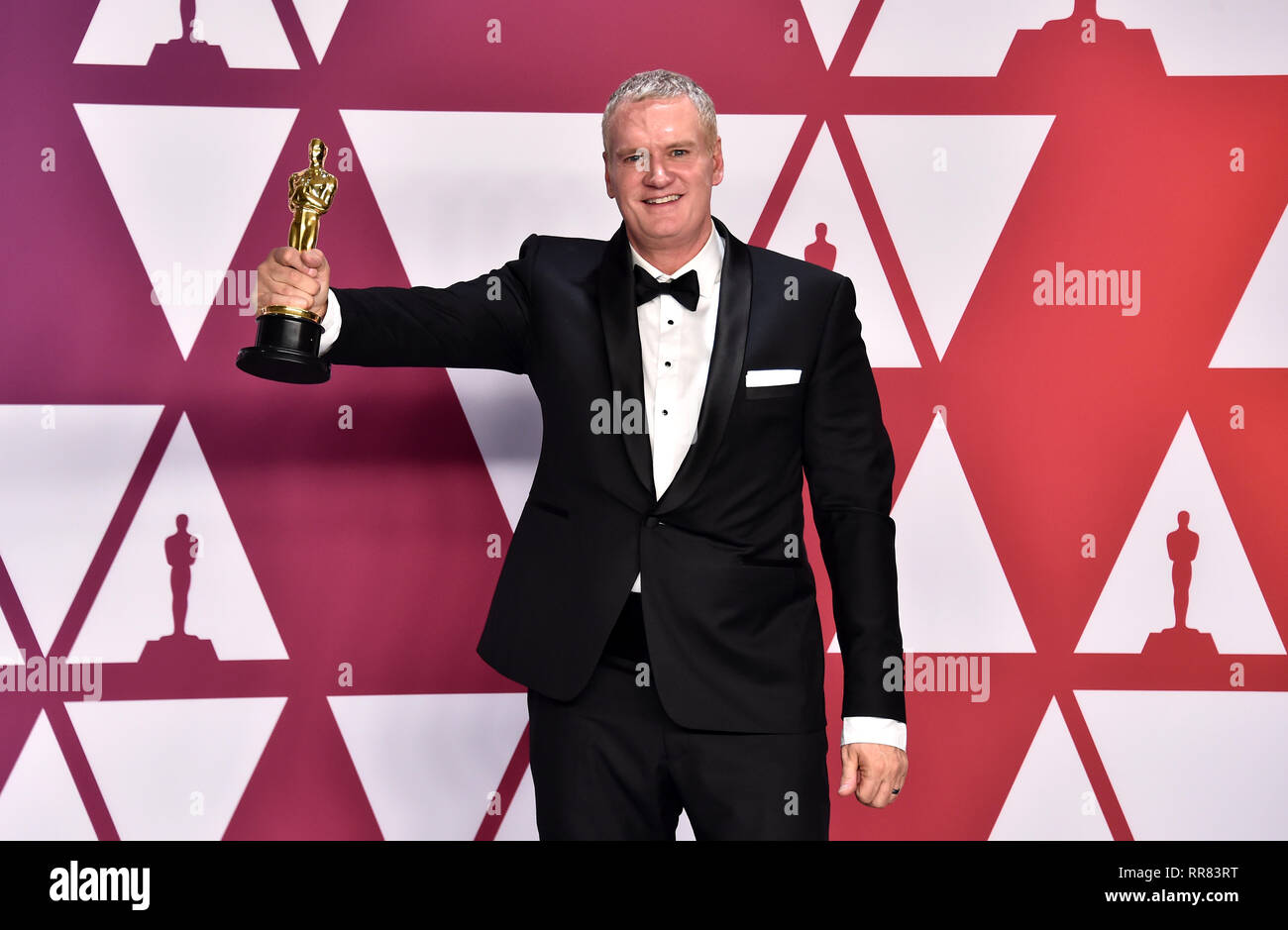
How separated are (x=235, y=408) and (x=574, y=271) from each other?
3.76 feet

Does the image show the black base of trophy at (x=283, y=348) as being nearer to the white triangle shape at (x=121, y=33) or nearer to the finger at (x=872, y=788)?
the finger at (x=872, y=788)

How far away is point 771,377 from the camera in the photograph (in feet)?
5.73

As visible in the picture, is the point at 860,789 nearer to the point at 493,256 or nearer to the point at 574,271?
the point at 574,271

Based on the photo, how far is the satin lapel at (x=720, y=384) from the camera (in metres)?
1.71

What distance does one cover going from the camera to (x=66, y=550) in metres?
2.54

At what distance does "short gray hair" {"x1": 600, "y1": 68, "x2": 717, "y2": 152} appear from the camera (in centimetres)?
174

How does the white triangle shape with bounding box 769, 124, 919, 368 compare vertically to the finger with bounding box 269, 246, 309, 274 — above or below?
above

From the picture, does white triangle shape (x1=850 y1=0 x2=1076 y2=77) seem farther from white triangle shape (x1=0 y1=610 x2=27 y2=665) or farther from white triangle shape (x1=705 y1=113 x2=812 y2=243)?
white triangle shape (x1=0 y1=610 x2=27 y2=665)

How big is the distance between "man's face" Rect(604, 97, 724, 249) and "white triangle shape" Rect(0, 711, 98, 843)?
77.3 inches

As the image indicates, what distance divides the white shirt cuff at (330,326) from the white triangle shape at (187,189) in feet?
3.29

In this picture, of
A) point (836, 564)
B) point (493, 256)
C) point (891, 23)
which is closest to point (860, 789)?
point (836, 564)

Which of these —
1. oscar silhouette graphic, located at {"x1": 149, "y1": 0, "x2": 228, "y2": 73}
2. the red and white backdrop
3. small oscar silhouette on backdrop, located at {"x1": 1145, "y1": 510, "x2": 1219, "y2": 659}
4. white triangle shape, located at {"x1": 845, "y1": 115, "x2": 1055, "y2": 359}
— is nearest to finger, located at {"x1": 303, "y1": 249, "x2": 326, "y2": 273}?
the red and white backdrop

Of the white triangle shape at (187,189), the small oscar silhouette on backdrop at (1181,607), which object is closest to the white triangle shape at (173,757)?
the white triangle shape at (187,189)

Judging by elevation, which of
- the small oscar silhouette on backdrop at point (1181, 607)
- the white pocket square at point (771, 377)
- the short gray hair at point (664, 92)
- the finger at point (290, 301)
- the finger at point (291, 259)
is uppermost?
the short gray hair at point (664, 92)
